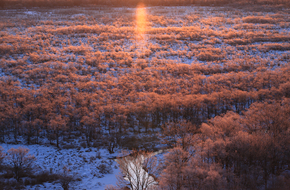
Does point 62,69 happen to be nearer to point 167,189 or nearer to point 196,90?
point 196,90

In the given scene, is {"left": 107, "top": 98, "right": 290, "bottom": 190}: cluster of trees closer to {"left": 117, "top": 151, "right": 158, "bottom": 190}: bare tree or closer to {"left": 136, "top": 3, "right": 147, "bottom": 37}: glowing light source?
{"left": 117, "top": 151, "right": 158, "bottom": 190}: bare tree

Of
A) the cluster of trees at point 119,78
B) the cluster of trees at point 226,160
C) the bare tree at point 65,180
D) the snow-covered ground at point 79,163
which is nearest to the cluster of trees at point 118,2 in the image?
the cluster of trees at point 119,78

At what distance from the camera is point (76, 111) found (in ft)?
103

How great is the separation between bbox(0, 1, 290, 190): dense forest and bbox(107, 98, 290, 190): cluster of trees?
11cm

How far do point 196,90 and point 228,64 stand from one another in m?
15.6

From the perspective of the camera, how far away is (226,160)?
2281cm

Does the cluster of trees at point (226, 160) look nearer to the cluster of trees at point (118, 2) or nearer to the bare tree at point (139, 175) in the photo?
the bare tree at point (139, 175)

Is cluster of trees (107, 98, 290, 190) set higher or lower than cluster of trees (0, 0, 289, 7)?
lower

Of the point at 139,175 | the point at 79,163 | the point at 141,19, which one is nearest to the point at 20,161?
the point at 79,163

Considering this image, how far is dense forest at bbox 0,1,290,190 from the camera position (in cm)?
2238

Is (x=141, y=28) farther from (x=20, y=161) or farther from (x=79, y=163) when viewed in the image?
(x=20, y=161)

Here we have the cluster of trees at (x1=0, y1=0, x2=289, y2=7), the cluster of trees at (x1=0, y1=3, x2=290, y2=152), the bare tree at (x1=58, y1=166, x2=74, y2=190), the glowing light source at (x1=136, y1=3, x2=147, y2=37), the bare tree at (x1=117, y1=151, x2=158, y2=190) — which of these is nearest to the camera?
the bare tree at (x1=117, y1=151, x2=158, y2=190)

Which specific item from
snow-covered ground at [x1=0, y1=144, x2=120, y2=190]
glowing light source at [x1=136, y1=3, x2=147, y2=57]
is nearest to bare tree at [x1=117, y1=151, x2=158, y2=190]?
snow-covered ground at [x1=0, y1=144, x2=120, y2=190]

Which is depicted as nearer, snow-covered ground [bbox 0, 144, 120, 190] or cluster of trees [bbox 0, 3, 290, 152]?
snow-covered ground [bbox 0, 144, 120, 190]
